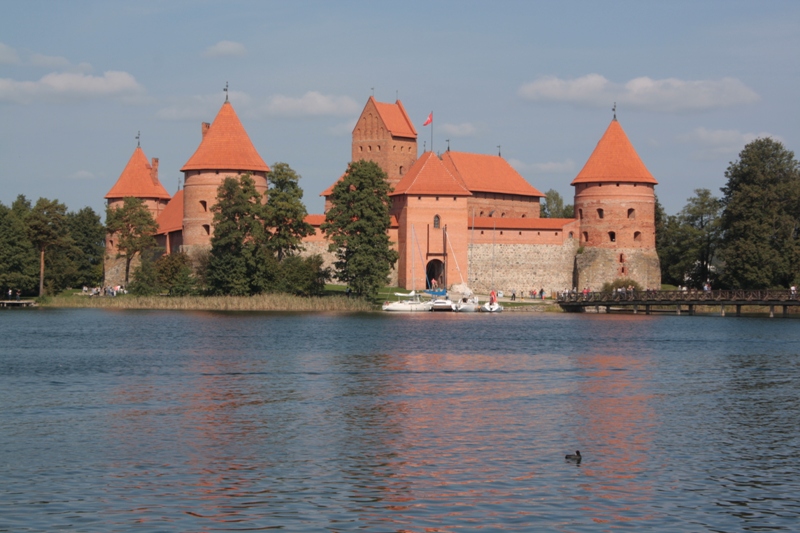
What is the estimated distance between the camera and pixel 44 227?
48.5m

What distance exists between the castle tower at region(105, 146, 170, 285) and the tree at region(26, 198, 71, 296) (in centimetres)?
868

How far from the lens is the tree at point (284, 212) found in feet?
147

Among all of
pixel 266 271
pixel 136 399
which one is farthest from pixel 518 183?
pixel 136 399

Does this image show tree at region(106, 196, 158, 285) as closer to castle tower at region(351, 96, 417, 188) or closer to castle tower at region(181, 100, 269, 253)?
castle tower at region(181, 100, 269, 253)

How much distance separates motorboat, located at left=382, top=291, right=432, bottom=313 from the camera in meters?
44.7

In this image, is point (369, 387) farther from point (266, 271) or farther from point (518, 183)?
point (518, 183)

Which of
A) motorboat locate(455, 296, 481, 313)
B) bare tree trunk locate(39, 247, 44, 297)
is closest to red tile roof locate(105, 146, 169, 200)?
bare tree trunk locate(39, 247, 44, 297)

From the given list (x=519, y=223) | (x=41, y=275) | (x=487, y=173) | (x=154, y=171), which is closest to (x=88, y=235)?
(x=154, y=171)

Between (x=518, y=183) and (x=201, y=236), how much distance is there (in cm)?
1812

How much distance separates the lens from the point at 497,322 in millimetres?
38875

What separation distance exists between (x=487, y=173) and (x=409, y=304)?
49.6 feet

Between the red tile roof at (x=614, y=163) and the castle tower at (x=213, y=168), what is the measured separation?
15.3 metres

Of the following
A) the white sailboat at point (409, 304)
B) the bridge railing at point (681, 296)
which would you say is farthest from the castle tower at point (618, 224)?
the white sailboat at point (409, 304)

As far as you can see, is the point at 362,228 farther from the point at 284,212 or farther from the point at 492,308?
the point at 492,308
